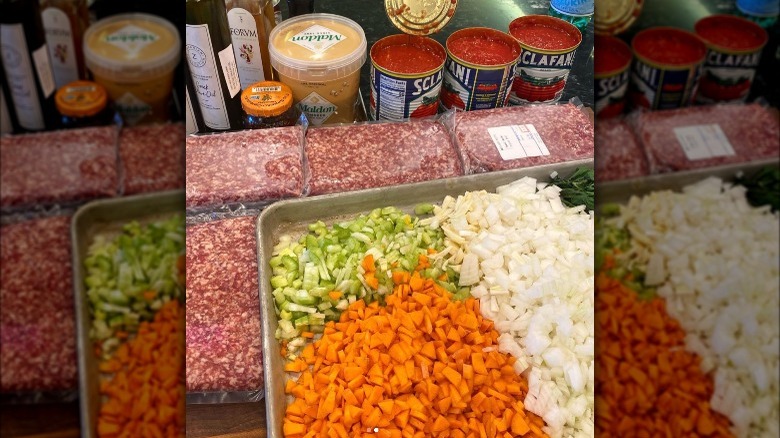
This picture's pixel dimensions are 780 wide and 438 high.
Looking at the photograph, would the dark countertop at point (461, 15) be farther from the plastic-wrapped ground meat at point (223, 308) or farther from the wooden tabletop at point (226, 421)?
the wooden tabletop at point (226, 421)

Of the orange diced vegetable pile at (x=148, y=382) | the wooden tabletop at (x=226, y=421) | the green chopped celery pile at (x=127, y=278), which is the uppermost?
the green chopped celery pile at (x=127, y=278)

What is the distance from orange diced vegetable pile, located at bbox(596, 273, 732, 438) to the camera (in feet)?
0.88

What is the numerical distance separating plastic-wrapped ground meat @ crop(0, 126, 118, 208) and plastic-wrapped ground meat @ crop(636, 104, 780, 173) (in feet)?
0.84

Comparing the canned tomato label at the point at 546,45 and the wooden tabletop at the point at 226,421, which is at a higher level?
the canned tomato label at the point at 546,45

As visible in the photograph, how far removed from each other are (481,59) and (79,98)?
1.01 m

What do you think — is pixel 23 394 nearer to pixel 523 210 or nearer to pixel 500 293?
pixel 500 293

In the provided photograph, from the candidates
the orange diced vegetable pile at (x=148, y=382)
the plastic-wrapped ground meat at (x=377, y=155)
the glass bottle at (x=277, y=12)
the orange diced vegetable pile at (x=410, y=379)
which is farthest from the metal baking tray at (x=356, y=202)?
the orange diced vegetable pile at (x=148, y=382)

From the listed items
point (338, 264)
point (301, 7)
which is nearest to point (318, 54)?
point (301, 7)

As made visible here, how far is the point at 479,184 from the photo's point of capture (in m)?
1.34

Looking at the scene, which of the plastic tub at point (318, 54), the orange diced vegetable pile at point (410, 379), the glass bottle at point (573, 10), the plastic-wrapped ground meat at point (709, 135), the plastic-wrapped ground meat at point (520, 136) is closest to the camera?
the plastic-wrapped ground meat at point (709, 135)

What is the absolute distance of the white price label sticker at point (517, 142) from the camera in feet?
4.45

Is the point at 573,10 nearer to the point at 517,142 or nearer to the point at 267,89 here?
the point at 517,142

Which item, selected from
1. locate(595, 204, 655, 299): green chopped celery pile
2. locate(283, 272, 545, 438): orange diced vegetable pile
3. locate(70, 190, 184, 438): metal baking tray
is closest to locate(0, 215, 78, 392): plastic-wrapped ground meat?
locate(70, 190, 184, 438): metal baking tray

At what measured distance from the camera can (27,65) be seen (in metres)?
0.27
